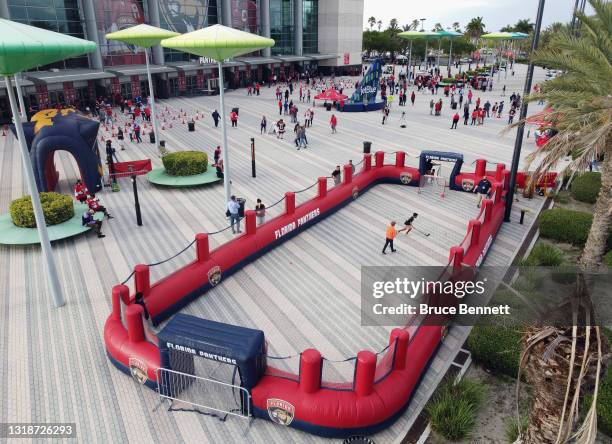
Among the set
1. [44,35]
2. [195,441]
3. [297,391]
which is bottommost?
[195,441]

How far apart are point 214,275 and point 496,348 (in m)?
6.97

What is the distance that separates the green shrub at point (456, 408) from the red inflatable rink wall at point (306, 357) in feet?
1.75

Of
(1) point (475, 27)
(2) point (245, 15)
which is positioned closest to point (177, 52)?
(2) point (245, 15)

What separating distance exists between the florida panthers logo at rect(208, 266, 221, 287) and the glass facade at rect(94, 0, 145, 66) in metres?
36.9

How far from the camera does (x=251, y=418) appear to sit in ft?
26.3

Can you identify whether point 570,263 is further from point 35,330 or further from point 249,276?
point 35,330

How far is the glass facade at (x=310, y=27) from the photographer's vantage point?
62438 mm

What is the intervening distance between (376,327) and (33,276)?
30.9ft

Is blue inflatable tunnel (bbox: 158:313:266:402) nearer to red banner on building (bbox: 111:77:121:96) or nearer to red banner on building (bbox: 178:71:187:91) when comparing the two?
red banner on building (bbox: 111:77:121:96)

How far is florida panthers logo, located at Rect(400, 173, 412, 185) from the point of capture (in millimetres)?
20203

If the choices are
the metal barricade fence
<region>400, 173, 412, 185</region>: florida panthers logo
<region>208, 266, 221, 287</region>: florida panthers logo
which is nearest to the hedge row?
<region>400, 173, 412, 185</region>: florida panthers logo

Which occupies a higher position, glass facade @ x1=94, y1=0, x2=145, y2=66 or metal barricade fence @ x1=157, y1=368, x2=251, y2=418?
glass facade @ x1=94, y1=0, x2=145, y2=66

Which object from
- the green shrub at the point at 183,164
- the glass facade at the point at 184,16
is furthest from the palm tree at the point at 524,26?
the green shrub at the point at 183,164

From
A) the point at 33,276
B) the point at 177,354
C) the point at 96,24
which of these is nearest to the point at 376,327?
the point at 177,354
